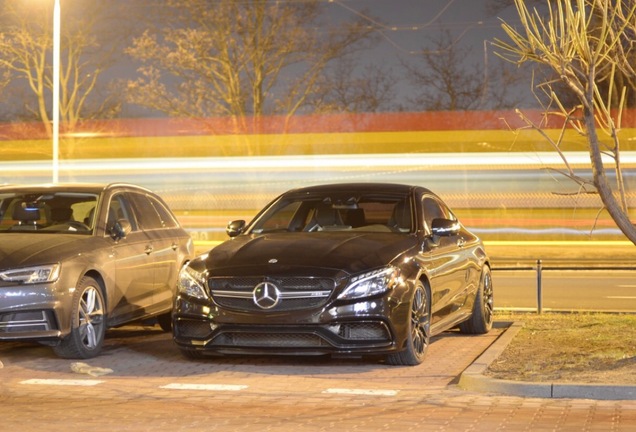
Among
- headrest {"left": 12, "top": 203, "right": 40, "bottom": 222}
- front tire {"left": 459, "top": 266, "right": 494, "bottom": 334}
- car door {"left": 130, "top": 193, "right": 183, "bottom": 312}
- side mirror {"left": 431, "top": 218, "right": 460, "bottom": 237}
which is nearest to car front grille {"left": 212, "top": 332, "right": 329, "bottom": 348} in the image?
side mirror {"left": 431, "top": 218, "right": 460, "bottom": 237}

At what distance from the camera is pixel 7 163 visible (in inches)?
1378

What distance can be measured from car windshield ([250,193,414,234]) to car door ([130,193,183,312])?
140 centimetres

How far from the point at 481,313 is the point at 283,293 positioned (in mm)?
3669

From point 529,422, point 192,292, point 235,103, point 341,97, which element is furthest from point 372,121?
point 529,422

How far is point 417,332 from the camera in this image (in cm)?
1062

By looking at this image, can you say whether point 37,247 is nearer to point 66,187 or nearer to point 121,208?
point 66,187

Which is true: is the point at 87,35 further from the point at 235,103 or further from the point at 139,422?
the point at 139,422

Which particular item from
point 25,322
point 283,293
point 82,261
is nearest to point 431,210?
point 283,293

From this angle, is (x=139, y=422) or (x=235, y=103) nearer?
(x=139, y=422)

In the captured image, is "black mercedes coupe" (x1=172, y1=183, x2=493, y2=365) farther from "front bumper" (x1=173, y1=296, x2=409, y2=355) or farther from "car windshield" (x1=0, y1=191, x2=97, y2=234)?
"car windshield" (x1=0, y1=191, x2=97, y2=234)

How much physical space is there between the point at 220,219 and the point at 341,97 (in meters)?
4.93

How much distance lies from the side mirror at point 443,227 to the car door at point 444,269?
14cm

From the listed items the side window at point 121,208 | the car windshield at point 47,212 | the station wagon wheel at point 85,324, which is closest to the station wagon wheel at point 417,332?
the station wagon wheel at point 85,324

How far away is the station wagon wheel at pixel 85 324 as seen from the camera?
1087 centimetres
